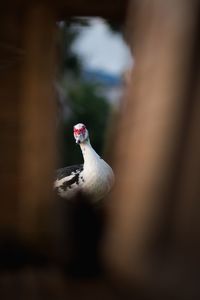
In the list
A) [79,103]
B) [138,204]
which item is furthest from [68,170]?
[79,103]

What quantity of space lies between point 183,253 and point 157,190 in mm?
56

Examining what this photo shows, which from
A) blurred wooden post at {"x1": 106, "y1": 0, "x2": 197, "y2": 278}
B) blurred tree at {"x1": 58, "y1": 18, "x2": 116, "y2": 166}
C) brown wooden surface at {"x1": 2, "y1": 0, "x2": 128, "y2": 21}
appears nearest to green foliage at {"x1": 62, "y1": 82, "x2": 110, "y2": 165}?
blurred tree at {"x1": 58, "y1": 18, "x2": 116, "y2": 166}

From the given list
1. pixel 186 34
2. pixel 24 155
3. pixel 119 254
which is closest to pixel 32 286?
pixel 119 254

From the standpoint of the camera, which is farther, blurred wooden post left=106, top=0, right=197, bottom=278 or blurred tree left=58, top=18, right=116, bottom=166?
blurred tree left=58, top=18, right=116, bottom=166

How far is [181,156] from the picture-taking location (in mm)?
471

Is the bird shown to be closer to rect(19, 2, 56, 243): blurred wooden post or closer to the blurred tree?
the blurred tree

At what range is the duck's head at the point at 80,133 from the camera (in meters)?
1.78

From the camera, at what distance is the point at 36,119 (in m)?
1.10

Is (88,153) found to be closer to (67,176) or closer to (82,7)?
(67,176)

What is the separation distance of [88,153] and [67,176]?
22cm

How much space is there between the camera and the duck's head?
1776 millimetres

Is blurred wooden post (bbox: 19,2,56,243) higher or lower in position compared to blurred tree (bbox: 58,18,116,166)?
higher

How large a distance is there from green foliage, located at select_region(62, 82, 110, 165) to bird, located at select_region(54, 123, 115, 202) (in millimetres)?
34

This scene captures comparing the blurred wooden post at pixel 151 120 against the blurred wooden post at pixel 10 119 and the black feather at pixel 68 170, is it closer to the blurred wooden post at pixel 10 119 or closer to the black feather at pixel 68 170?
the blurred wooden post at pixel 10 119
